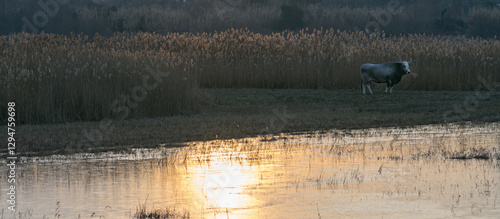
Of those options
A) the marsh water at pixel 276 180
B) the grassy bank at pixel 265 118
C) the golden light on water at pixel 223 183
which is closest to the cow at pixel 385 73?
the grassy bank at pixel 265 118

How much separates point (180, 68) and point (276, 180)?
11169mm

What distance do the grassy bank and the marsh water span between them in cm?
116

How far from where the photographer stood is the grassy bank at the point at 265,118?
14.4 m

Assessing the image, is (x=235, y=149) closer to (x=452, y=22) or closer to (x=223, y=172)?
(x=223, y=172)

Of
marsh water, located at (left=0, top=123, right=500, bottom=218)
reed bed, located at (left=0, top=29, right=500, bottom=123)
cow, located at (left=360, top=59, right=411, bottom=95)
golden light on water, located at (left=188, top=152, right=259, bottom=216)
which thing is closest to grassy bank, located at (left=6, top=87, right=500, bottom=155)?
cow, located at (left=360, top=59, right=411, bottom=95)

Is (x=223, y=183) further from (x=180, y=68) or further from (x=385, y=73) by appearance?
(x=385, y=73)

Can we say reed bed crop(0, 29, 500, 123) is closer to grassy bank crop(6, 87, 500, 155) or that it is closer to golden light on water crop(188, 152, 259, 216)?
grassy bank crop(6, 87, 500, 155)

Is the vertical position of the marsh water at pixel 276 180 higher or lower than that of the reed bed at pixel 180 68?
lower

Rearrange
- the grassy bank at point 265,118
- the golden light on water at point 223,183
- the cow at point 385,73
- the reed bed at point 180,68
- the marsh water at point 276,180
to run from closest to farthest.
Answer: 1. the marsh water at point 276,180
2. the golden light on water at point 223,183
3. the grassy bank at point 265,118
4. the reed bed at point 180,68
5. the cow at point 385,73

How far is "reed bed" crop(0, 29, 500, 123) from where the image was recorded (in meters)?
17.7

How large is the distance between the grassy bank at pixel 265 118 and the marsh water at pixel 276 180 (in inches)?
45.7

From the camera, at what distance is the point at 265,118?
18.3m

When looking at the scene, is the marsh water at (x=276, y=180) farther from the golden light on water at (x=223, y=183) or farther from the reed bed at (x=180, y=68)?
the reed bed at (x=180, y=68)

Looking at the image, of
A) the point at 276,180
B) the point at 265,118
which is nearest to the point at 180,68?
the point at 265,118
